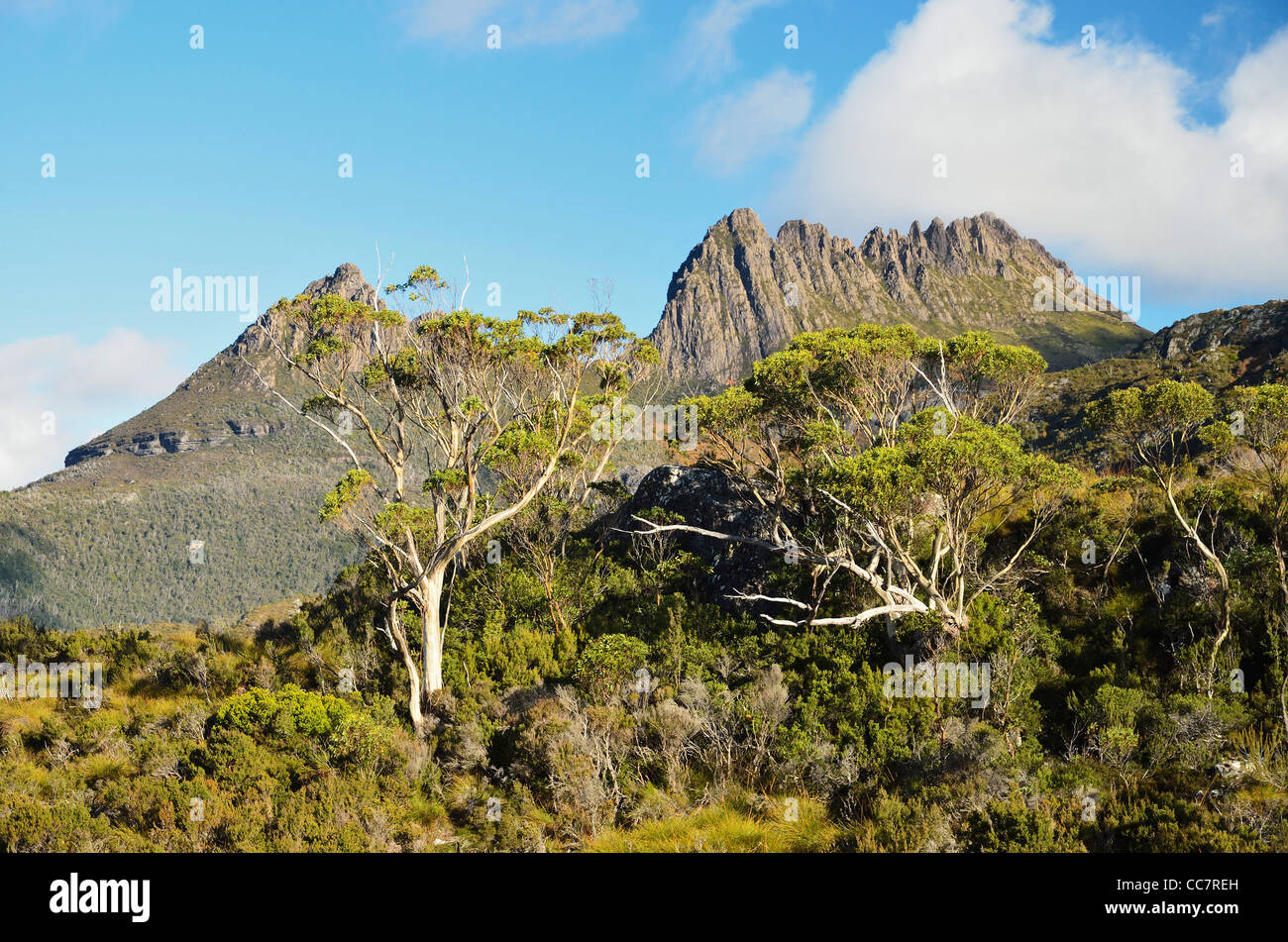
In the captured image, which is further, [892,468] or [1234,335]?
[1234,335]

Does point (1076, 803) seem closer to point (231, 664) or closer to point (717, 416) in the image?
point (717, 416)

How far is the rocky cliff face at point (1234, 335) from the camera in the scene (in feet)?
164

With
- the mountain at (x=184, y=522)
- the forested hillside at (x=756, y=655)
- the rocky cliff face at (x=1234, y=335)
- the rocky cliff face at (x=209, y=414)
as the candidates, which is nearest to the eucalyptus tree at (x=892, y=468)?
the forested hillside at (x=756, y=655)

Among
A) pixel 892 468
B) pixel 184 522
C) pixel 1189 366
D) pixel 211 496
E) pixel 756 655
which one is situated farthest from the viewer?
pixel 211 496

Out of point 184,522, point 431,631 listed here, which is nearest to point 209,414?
point 184,522

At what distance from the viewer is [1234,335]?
58.0 meters

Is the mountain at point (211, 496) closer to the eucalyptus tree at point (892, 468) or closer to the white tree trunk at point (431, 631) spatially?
the eucalyptus tree at point (892, 468)

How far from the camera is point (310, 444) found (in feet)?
482

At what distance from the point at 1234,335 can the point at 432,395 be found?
6719cm

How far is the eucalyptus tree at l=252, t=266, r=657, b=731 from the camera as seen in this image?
1551 centimetres

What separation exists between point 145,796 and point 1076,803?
13661mm

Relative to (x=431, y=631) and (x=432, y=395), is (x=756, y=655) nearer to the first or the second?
(x=431, y=631)

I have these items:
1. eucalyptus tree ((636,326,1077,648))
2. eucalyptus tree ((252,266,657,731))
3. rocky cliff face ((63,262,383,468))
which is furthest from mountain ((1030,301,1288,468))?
rocky cliff face ((63,262,383,468))

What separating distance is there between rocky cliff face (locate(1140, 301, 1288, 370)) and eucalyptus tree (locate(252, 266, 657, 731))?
48.8 meters
